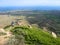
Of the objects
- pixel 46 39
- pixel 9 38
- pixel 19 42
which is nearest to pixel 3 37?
pixel 9 38

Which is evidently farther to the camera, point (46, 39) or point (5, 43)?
point (46, 39)

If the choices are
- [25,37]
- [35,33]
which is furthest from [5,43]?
[35,33]

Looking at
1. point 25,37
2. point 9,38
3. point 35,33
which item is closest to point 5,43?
point 9,38

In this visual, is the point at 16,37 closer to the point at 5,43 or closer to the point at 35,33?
the point at 5,43

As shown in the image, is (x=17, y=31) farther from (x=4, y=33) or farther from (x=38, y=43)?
(x=38, y=43)

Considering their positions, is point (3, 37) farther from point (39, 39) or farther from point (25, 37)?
point (39, 39)

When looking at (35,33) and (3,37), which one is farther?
(35,33)

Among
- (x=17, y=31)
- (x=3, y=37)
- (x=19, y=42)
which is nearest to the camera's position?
(x=19, y=42)

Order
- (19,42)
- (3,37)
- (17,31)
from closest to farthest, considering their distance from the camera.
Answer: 1. (19,42)
2. (3,37)
3. (17,31)
